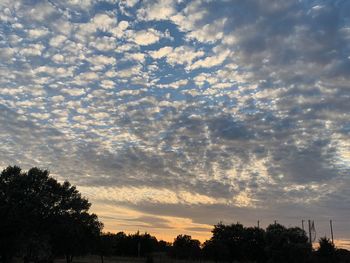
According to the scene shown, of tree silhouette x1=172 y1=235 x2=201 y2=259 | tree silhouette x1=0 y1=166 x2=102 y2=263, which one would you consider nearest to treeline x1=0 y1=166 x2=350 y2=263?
tree silhouette x1=0 y1=166 x2=102 y2=263

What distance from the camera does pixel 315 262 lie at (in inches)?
2534

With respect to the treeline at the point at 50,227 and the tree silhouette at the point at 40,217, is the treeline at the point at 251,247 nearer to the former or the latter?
the treeline at the point at 50,227

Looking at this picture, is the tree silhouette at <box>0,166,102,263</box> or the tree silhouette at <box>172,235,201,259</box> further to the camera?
the tree silhouette at <box>172,235,201,259</box>

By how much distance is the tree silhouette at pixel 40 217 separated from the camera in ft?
168

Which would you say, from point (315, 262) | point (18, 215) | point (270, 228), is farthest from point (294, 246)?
point (18, 215)

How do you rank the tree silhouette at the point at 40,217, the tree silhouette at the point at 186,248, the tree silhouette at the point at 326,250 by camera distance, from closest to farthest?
the tree silhouette at the point at 40,217, the tree silhouette at the point at 326,250, the tree silhouette at the point at 186,248

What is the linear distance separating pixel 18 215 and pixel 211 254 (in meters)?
42.2

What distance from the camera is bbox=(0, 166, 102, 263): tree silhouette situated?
5131 centimetres

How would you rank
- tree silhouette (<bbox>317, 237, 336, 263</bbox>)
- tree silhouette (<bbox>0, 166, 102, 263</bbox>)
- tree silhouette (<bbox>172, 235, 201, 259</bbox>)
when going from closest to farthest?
tree silhouette (<bbox>0, 166, 102, 263</bbox>) → tree silhouette (<bbox>317, 237, 336, 263</bbox>) → tree silhouette (<bbox>172, 235, 201, 259</bbox>)

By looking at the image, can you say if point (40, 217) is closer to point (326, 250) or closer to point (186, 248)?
point (326, 250)

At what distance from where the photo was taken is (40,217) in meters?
53.9

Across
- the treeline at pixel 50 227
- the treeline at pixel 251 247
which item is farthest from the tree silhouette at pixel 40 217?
the treeline at pixel 251 247

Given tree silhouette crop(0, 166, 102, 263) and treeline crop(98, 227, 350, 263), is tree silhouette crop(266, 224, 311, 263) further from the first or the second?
tree silhouette crop(0, 166, 102, 263)

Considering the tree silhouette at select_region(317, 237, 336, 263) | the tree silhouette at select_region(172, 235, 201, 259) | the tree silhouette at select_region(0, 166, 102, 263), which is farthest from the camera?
the tree silhouette at select_region(172, 235, 201, 259)
